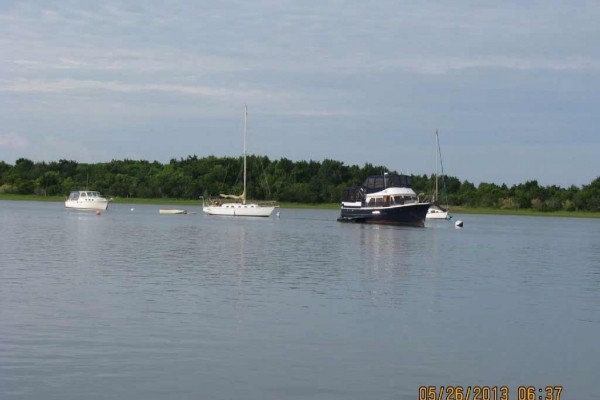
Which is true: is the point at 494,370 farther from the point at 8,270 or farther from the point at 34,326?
the point at 8,270

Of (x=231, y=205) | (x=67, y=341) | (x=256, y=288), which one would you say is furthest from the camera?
(x=231, y=205)

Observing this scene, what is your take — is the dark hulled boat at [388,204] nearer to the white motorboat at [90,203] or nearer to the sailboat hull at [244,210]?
the sailboat hull at [244,210]

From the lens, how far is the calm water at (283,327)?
73.3 ft

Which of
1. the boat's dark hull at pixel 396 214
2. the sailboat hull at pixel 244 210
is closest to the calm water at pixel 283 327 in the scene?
the boat's dark hull at pixel 396 214

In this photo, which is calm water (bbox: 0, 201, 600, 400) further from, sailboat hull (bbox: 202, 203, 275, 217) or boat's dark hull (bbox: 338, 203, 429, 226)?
sailboat hull (bbox: 202, 203, 275, 217)

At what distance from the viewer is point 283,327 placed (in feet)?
98.7

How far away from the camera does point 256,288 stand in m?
41.1

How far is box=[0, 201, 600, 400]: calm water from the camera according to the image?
22.3 meters

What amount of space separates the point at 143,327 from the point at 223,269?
21188mm

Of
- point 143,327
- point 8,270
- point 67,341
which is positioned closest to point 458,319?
point 143,327

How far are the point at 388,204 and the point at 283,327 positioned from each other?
3835 inches
